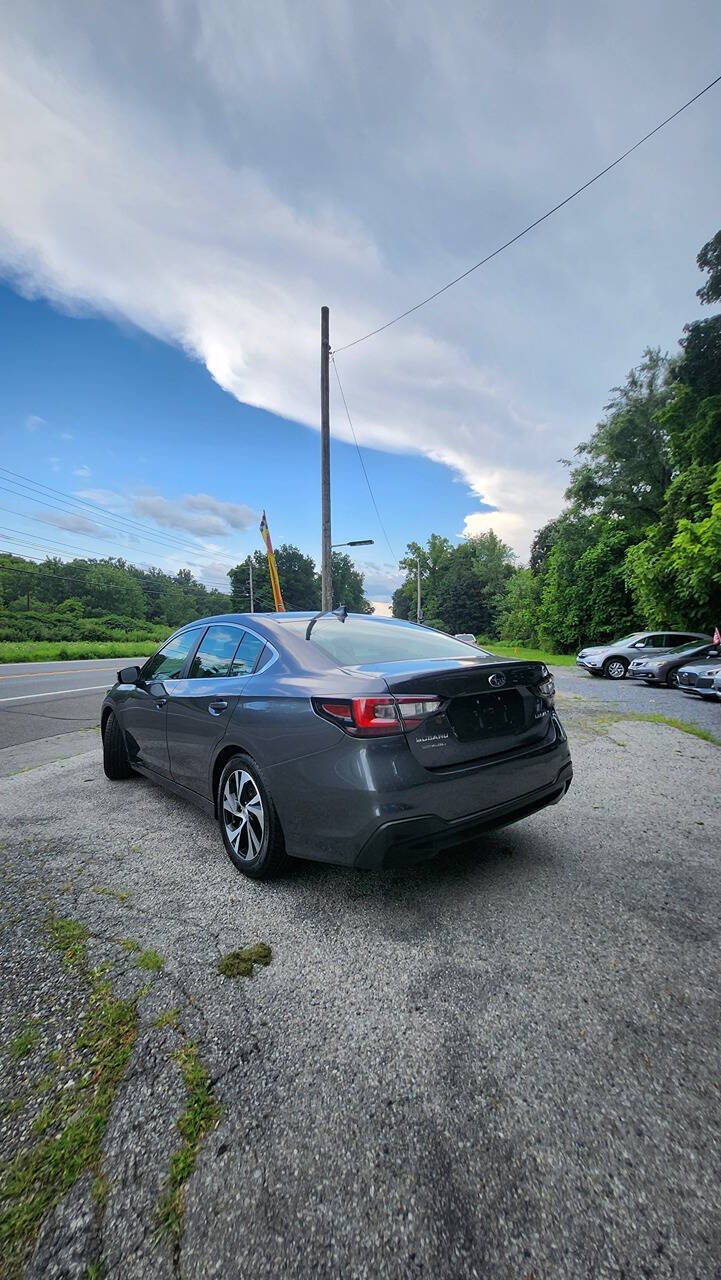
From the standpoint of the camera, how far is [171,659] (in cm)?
395

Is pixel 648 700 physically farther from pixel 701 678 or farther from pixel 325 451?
pixel 325 451

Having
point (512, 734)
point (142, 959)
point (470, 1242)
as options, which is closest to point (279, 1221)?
point (470, 1242)

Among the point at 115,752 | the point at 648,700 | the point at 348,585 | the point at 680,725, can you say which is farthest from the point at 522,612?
the point at 348,585

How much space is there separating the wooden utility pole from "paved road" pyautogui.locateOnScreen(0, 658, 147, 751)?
550cm

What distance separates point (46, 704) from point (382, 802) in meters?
9.94

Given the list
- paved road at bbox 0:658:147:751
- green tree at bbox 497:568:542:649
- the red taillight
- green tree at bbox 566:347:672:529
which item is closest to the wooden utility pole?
paved road at bbox 0:658:147:751

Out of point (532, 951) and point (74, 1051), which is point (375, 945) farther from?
point (74, 1051)

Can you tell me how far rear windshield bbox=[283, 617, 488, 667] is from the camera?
2742mm

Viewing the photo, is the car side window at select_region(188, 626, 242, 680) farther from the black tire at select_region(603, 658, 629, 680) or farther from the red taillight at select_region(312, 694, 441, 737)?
the black tire at select_region(603, 658, 629, 680)

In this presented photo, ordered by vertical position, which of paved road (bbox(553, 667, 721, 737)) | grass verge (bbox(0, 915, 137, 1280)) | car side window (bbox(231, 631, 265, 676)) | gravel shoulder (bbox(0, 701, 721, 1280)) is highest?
car side window (bbox(231, 631, 265, 676))

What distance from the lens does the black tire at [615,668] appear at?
1552 centimetres

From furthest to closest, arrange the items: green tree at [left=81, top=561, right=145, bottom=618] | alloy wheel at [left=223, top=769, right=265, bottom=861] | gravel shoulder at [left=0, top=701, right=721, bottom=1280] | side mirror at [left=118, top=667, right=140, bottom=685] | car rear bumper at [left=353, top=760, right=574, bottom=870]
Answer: green tree at [left=81, top=561, right=145, bottom=618] < side mirror at [left=118, top=667, right=140, bottom=685] < alloy wheel at [left=223, top=769, right=265, bottom=861] < car rear bumper at [left=353, top=760, right=574, bottom=870] < gravel shoulder at [left=0, top=701, right=721, bottom=1280]

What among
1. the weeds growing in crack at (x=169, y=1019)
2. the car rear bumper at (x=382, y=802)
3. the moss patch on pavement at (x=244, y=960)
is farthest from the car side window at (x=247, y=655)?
the weeds growing in crack at (x=169, y=1019)

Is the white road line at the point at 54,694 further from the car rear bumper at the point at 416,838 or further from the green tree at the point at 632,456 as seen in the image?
the green tree at the point at 632,456
